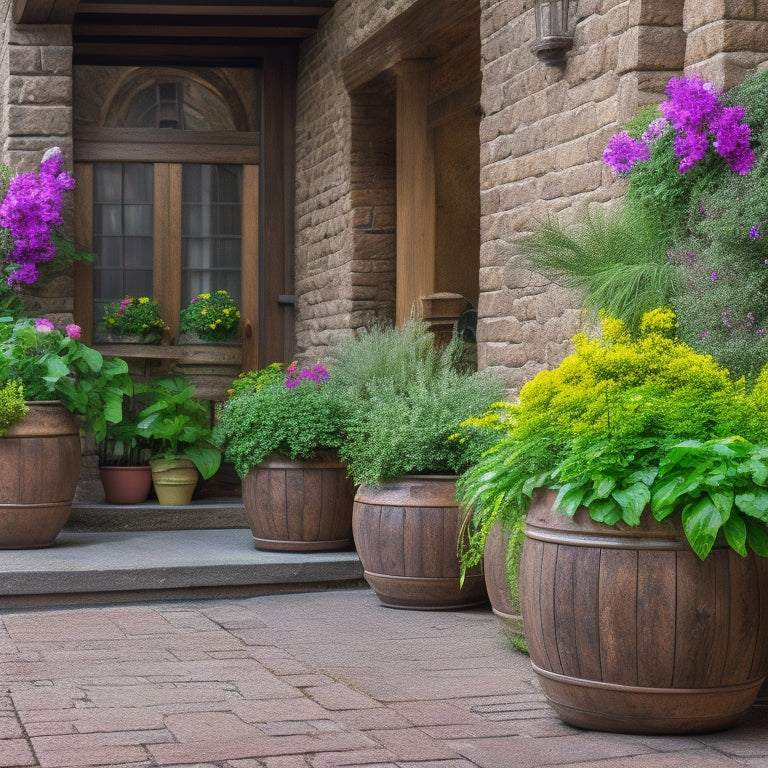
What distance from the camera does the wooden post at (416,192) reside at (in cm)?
701

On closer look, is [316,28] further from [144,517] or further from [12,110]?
[144,517]

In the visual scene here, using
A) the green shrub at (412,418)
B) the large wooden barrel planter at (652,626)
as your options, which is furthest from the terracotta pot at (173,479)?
the large wooden barrel planter at (652,626)

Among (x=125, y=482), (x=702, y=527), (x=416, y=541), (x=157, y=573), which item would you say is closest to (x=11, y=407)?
(x=157, y=573)

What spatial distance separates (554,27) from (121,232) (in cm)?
430

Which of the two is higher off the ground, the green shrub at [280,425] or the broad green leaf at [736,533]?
the green shrub at [280,425]

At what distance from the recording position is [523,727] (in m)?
3.24

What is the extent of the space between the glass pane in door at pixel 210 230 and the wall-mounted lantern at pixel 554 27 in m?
4.01

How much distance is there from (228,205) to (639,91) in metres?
4.61

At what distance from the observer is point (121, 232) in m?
8.26

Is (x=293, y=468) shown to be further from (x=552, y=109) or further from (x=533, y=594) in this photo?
(x=533, y=594)

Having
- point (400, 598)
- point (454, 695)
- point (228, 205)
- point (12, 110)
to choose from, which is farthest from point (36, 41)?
point (454, 695)

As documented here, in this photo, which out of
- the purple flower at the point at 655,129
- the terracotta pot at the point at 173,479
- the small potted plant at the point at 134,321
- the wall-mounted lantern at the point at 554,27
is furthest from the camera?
the small potted plant at the point at 134,321

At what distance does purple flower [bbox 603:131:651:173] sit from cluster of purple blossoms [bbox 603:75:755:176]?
0.57ft

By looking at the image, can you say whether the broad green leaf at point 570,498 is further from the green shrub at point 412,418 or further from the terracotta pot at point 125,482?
the terracotta pot at point 125,482
